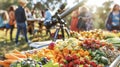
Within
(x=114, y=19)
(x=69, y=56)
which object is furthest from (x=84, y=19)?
(x=69, y=56)

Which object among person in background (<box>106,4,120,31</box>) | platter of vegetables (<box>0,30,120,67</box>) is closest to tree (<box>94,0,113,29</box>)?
person in background (<box>106,4,120,31</box>)

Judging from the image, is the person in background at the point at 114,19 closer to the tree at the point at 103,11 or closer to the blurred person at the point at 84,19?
the blurred person at the point at 84,19

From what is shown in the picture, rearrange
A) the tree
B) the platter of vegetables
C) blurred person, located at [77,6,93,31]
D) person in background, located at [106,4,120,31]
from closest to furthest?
the platter of vegetables → person in background, located at [106,4,120,31] → blurred person, located at [77,6,93,31] → the tree

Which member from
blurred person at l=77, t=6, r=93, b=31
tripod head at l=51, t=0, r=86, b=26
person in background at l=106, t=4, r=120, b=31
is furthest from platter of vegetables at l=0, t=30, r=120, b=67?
blurred person at l=77, t=6, r=93, b=31

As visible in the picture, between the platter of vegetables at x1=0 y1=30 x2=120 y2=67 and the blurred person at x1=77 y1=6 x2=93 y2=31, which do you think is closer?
the platter of vegetables at x1=0 y1=30 x2=120 y2=67

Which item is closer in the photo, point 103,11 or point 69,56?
point 69,56

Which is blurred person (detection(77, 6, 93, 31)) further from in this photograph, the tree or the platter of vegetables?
the tree

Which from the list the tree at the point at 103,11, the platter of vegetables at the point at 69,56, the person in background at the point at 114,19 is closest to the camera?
the platter of vegetables at the point at 69,56

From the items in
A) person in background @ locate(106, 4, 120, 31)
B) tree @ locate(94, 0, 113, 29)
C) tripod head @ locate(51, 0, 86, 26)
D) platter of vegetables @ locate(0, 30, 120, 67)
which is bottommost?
tree @ locate(94, 0, 113, 29)

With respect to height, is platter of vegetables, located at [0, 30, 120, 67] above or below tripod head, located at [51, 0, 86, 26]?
below

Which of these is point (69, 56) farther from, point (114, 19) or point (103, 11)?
point (103, 11)

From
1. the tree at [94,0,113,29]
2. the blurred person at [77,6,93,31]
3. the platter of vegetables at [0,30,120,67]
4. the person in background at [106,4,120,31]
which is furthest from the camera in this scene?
the tree at [94,0,113,29]

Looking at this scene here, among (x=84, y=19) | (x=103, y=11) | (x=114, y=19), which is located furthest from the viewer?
(x=103, y=11)

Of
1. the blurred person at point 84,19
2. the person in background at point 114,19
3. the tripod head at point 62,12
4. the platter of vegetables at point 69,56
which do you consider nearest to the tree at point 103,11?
the blurred person at point 84,19
